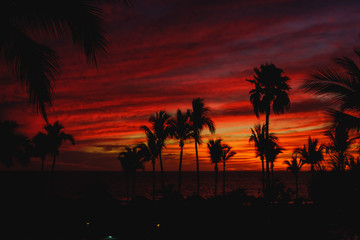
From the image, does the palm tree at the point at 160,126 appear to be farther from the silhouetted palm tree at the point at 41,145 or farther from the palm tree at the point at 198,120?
the silhouetted palm tree at the point at 41,145

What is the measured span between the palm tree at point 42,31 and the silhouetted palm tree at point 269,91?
1079 inches

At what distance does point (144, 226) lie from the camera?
57.5 ft

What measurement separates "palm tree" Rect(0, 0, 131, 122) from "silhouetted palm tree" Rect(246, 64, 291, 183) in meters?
27.4

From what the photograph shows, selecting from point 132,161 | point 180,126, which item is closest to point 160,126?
point 180,126

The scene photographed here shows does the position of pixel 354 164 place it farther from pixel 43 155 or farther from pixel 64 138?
pixel 43 155

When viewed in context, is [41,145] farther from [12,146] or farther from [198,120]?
[198,120]

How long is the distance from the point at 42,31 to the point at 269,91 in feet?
93.5

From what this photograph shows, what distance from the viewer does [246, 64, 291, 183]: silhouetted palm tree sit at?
2995cm

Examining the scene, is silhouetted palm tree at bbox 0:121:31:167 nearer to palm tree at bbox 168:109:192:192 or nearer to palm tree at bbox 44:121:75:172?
palm tree at bbox 44:121:75:172

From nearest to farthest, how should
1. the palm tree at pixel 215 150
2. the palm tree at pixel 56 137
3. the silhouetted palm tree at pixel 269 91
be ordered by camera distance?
1. the silhouetted palm tree at pixel 269 91
2. the palm tree at pixel 215 150
3. the palm tree at pixel 56 137

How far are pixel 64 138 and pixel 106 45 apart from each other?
54652mm

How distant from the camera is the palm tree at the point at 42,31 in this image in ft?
13.2

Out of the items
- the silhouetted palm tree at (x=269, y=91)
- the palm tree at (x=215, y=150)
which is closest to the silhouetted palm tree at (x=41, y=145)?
the palm tree at (x=215, y=150)

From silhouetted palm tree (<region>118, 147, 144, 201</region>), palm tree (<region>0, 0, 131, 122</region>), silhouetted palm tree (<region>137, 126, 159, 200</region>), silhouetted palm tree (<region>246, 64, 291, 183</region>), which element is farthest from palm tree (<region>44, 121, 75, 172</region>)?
palm tree (<region>0, 0, 131, 122</region>)
